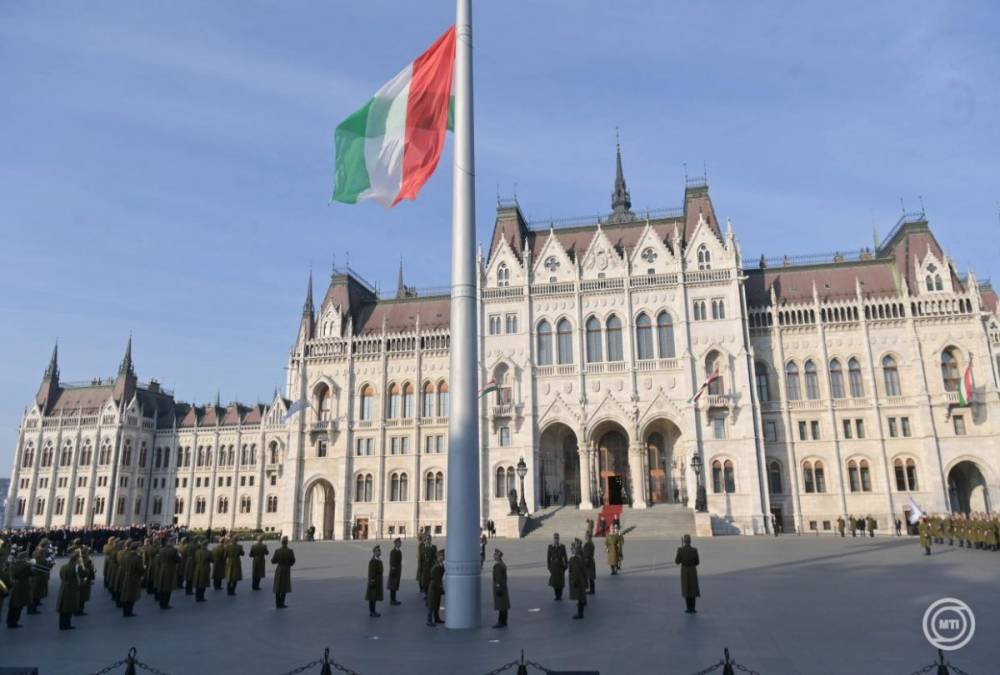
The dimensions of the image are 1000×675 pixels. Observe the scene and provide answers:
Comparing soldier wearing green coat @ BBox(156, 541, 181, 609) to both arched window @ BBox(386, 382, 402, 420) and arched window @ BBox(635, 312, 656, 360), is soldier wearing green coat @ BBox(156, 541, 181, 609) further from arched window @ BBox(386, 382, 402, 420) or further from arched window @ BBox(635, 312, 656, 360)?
arched window @ BBox(386, 382, 402, 420)

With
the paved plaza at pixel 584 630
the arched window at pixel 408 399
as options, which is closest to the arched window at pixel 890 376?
the paved plaza at pixel 584 630

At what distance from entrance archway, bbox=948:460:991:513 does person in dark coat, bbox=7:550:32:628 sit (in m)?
51.3

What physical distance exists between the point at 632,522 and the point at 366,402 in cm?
2534

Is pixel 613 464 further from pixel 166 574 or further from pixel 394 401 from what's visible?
pixel 166 574

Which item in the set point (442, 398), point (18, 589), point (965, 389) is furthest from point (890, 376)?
point (18, 589)

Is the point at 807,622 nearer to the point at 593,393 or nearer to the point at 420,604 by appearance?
the point at 420,604

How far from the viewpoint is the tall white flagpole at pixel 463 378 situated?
43.5ft

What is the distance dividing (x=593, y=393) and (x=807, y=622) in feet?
119

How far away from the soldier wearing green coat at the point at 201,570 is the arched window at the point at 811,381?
141ft

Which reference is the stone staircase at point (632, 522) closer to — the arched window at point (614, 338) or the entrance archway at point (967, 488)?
the arched window at point (614, 338)

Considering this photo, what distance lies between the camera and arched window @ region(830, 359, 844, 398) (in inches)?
1951

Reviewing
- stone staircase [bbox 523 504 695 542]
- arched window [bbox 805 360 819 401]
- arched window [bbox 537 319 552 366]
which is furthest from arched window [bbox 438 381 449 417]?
arched window [bbox 805 360 819 401]

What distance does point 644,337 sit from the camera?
5025 cm

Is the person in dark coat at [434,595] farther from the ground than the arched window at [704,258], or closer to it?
closer to it
